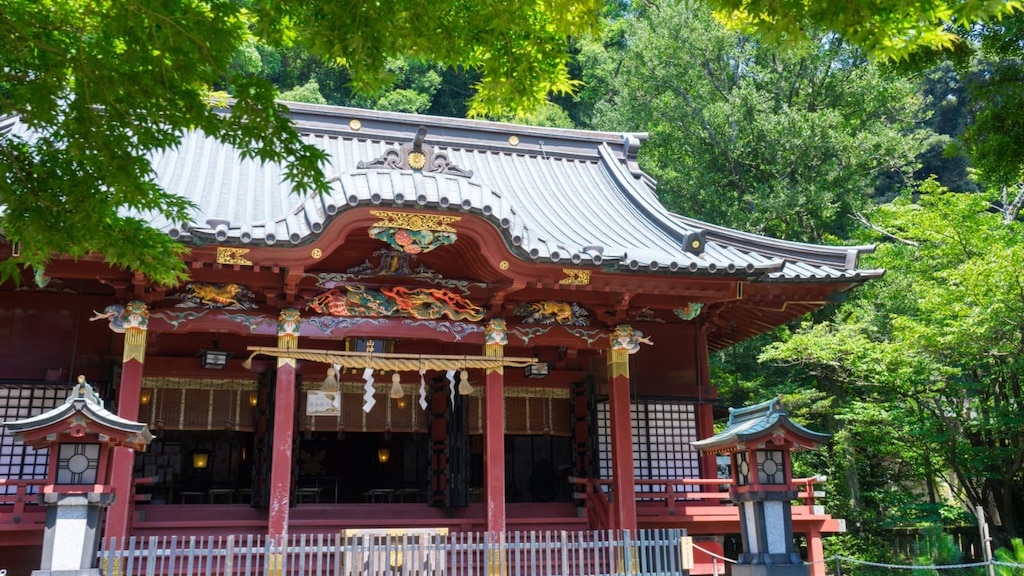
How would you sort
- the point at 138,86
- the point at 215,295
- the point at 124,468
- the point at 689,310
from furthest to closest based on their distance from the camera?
the point at 689,310, the point at 215,295, the point at 124,468, the point at 138,86

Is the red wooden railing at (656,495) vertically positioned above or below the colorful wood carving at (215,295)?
below

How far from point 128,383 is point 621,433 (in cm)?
578

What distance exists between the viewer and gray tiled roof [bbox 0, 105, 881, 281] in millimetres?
9141

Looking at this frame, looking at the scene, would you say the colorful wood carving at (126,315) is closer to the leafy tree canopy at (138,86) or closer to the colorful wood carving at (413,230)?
the colorful wood carving at (413,230)

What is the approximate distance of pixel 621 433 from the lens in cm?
1066

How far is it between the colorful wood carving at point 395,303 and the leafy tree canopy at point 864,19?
5.92 meters

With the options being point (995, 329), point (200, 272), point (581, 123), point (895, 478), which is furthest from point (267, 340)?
point (581, 123)

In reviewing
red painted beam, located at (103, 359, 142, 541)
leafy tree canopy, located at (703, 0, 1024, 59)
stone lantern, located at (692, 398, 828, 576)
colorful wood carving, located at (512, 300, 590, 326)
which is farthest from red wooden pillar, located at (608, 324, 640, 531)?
leafy tree canopy, located at (703, 0, 1024, 59)

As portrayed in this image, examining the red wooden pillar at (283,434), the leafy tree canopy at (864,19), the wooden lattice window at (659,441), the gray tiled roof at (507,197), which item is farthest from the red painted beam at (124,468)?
the leafy tree canopy at (864,19)

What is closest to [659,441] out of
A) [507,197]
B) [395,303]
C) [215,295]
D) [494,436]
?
[494,436]

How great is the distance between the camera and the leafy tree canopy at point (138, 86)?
510cm

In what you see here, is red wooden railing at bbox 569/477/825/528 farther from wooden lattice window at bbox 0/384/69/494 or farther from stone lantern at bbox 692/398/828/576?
wooden lattice window at bbox 0/384/69/494

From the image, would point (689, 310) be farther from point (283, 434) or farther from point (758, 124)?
point (758, 124)

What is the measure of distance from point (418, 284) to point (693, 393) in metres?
4.85
